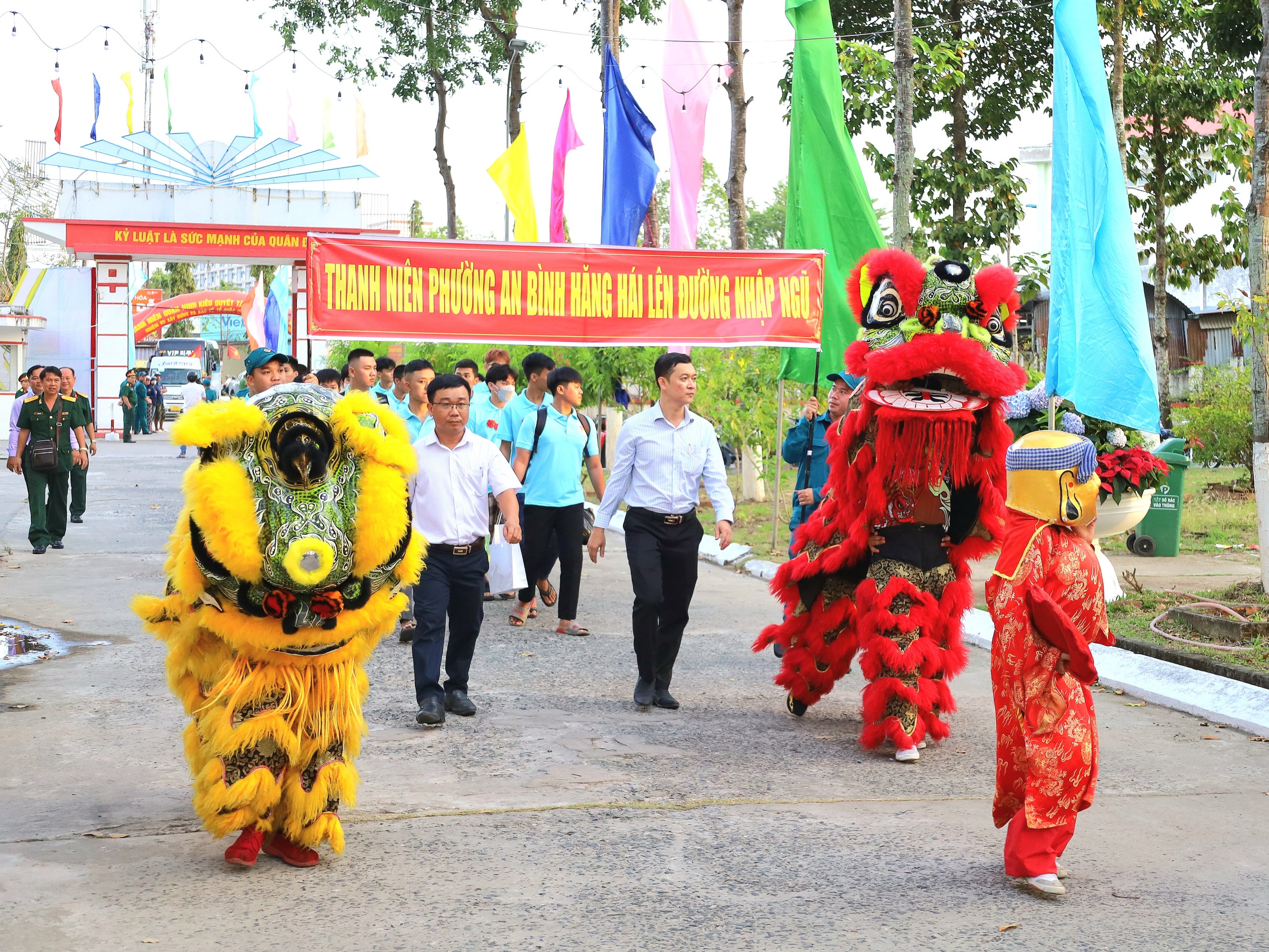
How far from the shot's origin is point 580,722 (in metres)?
7.08

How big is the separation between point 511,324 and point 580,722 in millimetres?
5176

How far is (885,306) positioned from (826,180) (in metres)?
5.25

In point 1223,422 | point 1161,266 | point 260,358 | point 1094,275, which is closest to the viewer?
point 1094,275

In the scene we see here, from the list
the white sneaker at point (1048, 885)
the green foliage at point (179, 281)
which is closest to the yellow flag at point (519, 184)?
the white sneaker at point (1048, 885)

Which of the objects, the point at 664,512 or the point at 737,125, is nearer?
the point at 664,512

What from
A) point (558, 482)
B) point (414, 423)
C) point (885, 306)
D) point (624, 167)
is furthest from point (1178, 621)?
point (624, 167)

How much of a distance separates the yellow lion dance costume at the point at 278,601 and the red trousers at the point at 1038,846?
240cm

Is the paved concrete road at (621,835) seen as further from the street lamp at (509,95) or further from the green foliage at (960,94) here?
the street lamp at (509,95)

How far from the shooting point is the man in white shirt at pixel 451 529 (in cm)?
689

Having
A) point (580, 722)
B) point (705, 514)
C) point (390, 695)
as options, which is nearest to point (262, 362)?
point (390, 695)

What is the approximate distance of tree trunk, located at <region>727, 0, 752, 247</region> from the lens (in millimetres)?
17750

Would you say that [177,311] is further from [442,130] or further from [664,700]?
[664,700]

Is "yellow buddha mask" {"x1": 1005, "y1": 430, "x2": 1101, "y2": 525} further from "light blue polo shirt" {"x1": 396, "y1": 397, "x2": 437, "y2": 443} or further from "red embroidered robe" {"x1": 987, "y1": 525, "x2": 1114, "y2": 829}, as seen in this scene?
"light blue polo shirt" {"x1": 396, "y1": 397, "x2": 437, "y2": 443}

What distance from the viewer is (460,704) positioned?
7.12 metres
